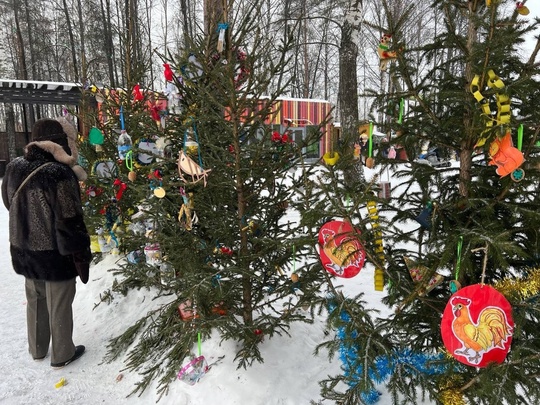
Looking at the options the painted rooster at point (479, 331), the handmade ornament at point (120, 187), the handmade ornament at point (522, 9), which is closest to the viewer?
the painted rooster at point (479, 331)

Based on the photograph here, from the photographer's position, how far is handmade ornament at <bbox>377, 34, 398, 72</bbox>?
1.95 meters

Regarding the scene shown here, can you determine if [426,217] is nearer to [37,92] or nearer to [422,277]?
[422,277]

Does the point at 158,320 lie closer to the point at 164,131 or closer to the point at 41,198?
the point at 41,198

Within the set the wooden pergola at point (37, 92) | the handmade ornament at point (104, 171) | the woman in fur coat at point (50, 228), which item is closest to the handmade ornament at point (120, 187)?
the handmade ornament at point (104, 171)

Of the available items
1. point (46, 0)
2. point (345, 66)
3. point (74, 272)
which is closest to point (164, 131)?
point (74, 272)

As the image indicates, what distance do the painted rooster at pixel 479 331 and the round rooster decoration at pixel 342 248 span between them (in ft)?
1.84

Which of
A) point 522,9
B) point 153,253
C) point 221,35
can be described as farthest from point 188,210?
point 522,9

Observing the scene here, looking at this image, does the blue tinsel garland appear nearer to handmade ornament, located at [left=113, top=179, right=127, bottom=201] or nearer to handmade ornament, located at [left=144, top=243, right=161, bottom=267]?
handmade ornament, located at [left=144, top=243, right=161, bottom=267]

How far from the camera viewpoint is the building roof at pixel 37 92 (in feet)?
43.3

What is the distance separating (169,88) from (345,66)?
636cm

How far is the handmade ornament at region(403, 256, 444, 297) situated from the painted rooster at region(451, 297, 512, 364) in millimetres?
252

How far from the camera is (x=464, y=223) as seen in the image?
1.90m

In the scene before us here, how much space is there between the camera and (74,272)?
3.46 meters

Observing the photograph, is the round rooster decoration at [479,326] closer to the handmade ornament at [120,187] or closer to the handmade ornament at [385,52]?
the handmade ornament at [385,52]
